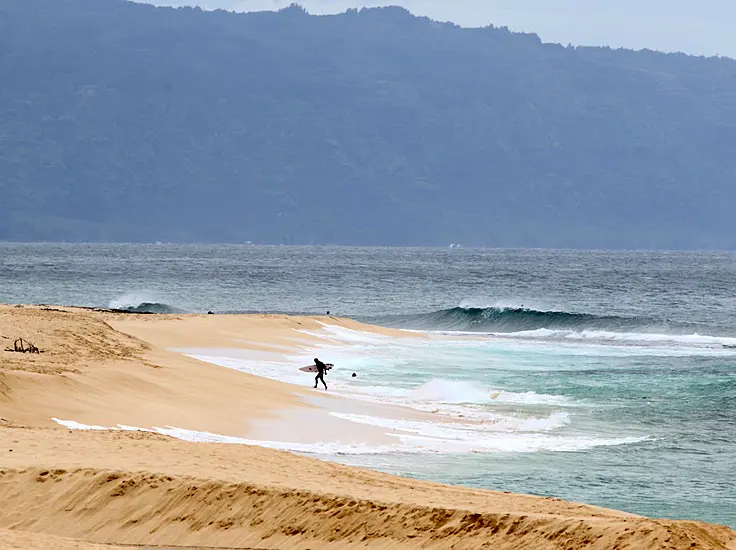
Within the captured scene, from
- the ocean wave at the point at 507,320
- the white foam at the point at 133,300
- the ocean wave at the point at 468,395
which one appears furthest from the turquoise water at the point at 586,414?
the white foam at the point at 133,300

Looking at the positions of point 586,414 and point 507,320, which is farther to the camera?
point 507,320

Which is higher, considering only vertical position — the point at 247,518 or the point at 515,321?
the point at 247,518

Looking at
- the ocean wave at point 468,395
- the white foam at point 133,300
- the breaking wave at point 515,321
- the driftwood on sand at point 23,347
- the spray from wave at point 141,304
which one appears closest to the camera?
the driftwood on sand at point 23,347

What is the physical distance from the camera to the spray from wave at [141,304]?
7125 centimetres

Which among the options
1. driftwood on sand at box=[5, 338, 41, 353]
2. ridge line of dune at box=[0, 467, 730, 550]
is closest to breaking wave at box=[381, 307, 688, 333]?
driftwood on sand at box=[5, 338, 41, 353]

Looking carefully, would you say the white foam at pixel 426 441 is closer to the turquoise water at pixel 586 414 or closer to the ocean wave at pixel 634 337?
the turquoise water at pixel 586 414

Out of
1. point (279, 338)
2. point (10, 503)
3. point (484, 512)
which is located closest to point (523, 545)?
point (484, 512)

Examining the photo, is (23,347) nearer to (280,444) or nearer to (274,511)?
(280,444)

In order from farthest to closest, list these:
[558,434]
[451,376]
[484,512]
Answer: [451,376]
[558,434]
[484,512]

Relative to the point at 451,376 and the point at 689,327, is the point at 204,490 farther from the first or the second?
the point at 689,327

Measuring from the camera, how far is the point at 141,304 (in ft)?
243

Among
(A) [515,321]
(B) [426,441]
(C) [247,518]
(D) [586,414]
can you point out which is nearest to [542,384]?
(D) [586,414]

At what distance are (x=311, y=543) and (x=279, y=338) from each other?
3042cm

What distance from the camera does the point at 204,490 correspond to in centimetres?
1288
